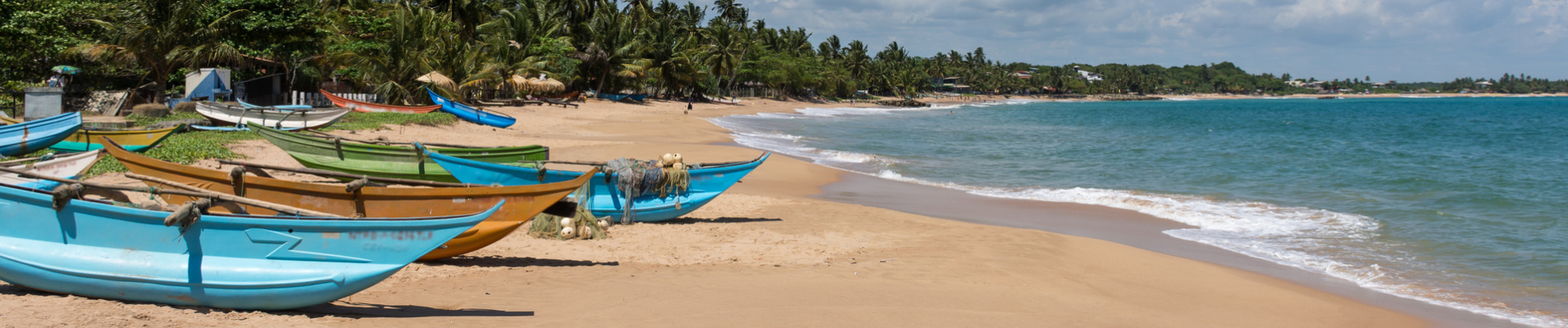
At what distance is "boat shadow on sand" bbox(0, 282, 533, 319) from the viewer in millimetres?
5273

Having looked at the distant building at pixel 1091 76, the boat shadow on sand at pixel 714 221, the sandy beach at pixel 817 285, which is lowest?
the sandy beach at pixel 817 285

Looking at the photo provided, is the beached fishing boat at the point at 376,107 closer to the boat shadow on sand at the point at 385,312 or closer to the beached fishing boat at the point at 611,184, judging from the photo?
the beached fishing boat at the point at 611,184

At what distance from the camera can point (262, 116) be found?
17.9 m

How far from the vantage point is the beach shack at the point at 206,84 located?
20.7 m

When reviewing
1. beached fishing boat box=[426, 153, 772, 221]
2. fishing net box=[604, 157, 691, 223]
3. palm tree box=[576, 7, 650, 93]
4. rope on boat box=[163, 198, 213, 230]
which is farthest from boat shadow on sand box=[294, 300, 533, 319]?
palm tree box=[576, 7, 650, 93]

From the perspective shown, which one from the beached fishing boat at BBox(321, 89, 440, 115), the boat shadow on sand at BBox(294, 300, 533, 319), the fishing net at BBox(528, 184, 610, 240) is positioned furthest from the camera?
the beached fishing boat at BBox(321, 89, 440, 115)

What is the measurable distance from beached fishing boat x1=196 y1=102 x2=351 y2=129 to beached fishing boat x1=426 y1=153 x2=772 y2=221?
10.4 m

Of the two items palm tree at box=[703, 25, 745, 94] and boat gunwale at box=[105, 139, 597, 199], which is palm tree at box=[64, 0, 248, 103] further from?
palm tree at box=[703, 25, 745, 94]

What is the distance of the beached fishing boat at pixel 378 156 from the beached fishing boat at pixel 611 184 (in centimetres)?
169

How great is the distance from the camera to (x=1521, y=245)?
1105cm

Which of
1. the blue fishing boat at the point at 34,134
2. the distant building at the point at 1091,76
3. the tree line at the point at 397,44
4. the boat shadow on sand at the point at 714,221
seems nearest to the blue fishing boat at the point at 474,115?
the tree line at the point at 397,44

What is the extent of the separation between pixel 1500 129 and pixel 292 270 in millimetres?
56250

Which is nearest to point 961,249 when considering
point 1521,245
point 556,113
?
point 1521,245

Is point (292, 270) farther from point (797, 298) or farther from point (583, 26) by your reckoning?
point (583, 26)
